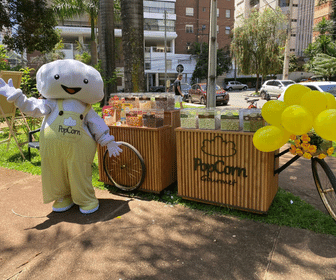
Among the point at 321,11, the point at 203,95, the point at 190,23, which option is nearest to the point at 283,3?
the point at 321,11

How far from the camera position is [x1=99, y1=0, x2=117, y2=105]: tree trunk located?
36.6 feet

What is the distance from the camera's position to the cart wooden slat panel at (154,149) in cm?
387

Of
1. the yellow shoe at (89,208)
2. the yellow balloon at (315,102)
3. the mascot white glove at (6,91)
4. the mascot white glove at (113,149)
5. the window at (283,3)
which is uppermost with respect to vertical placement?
the window at (283,3)

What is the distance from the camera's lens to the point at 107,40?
12156 mm

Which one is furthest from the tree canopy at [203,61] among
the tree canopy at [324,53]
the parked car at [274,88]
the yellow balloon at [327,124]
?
the yellow balloon at [327,124]

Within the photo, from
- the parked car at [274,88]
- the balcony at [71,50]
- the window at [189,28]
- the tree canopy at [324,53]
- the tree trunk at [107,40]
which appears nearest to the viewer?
the tree trunk at [107,40]

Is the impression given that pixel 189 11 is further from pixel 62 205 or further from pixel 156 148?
pixel 62 205

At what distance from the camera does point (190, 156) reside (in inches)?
Result: 144

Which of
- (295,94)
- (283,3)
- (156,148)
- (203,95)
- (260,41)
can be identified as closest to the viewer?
(295,94)

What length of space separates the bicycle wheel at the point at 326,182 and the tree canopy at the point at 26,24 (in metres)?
13.5

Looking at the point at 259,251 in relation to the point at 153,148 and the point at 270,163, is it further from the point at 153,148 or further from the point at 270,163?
the point at 153,148

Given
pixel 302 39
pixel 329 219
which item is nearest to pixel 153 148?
pixel 329 219

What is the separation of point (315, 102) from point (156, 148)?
1963mm

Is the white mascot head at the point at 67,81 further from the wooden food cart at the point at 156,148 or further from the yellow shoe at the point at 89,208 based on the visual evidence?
the yellow shoe at the point at 89,208
